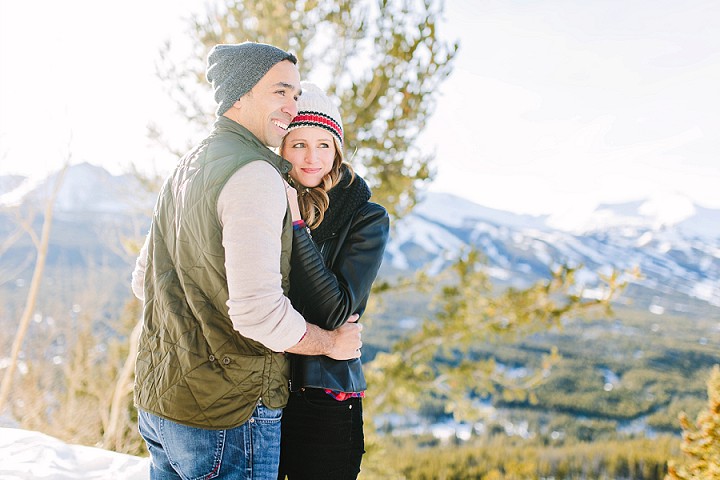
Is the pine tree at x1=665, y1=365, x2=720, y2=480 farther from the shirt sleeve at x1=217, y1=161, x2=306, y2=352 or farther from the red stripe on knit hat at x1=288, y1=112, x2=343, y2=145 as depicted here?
the shirt sleeve at x1=217, y1=161, x2=306, y2=352

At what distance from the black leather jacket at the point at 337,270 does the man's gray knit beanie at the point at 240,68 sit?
0.43m

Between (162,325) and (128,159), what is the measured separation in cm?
638

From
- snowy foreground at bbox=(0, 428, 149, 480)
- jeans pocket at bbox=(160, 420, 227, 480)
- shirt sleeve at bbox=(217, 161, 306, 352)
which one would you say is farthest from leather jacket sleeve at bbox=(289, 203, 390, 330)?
snowy foreground at bbox=(0, 428, 149, 480)

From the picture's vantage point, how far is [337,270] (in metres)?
1.69

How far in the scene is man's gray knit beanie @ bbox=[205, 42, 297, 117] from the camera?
4.96 ft

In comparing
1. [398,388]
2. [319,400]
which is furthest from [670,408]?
[319,400]

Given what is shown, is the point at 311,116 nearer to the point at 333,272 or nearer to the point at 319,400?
the point at 333,272

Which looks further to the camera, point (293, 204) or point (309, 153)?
point (309, 153)

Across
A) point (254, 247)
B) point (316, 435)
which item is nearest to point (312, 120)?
point (254, 247)

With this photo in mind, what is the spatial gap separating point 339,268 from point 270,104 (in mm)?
538

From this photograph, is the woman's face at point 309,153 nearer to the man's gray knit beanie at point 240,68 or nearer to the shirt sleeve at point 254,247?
the man's gray knit beanie at point 240,68

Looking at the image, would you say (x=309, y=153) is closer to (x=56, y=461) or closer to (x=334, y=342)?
(x=334, y=342)

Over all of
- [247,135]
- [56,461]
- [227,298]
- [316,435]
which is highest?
[247,135]

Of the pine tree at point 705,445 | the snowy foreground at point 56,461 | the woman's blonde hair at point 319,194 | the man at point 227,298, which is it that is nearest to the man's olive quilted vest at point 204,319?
the man at point 227,298
